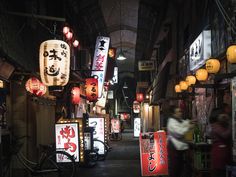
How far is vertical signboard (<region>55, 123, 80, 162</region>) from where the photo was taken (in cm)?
1480

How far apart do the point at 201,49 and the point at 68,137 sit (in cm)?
604

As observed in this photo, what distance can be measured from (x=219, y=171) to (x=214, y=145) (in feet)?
1.95

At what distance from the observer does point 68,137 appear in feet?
48.6

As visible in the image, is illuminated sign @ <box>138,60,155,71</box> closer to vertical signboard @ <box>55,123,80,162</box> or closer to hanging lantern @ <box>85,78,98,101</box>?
hanging lantern @ <box>85,78,98,101</box>

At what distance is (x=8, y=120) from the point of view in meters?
13.9

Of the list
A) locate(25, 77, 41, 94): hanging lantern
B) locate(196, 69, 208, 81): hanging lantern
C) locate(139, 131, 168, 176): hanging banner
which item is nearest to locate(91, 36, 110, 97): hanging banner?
locate(25, 77, 41, 94): hanging lantern

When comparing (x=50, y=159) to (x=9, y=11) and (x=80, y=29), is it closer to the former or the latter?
(x=9, y=11)

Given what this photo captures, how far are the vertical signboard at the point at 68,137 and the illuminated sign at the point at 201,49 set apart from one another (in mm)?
5356

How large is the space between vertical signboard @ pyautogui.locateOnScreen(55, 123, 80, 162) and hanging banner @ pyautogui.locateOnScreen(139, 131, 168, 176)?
3.50 meters

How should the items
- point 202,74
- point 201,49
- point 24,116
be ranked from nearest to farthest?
point 202,74
point 201,49
point 24,116

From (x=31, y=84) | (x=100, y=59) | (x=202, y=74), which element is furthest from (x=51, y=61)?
(x=100, y=59)

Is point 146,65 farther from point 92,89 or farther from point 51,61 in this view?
point 51,61

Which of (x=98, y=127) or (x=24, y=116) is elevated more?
(x=24, y=116)

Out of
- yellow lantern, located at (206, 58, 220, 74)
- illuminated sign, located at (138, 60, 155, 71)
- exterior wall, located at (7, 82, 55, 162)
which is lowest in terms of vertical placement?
exterior wall, located at (7, 82, 55, 162)
